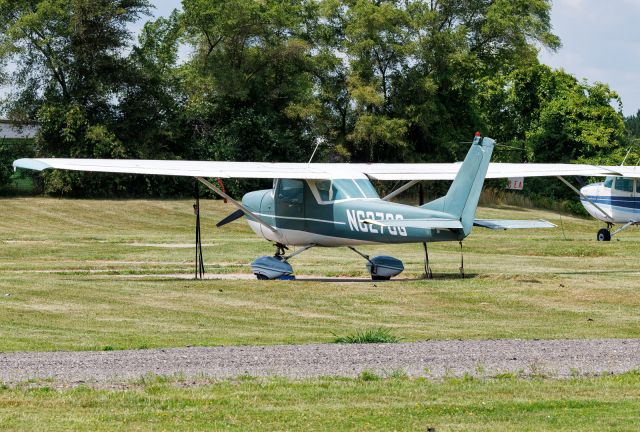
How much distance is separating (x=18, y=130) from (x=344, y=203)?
1505 inches

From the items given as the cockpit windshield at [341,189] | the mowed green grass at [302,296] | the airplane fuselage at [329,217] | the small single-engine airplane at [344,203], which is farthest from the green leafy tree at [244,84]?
the cockpit windshield at [341,189]

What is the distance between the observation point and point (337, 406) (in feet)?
35.1

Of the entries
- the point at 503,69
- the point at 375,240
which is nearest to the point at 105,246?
the point at 375,240

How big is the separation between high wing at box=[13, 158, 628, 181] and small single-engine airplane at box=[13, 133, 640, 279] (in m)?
0.02

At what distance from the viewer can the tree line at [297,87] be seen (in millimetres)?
59969

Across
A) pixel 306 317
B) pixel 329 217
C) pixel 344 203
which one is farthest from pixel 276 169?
pixel 306 317

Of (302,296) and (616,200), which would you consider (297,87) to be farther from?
(302,296)

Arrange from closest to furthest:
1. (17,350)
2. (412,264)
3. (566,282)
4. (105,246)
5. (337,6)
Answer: (17,350)
(566,282)
(412,264)
(105,246)
(337,6)

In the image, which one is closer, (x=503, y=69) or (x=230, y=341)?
(x=230, y=341)

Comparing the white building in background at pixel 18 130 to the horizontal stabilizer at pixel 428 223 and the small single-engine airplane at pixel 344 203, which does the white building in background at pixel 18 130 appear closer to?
the small single-engine airplane at pixel 344 203

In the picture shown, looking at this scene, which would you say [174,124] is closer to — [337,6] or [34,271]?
[337,6]

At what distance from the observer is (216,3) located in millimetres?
63312

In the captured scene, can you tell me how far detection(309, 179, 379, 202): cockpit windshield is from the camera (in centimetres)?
2638

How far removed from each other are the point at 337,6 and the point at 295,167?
1730 inches
